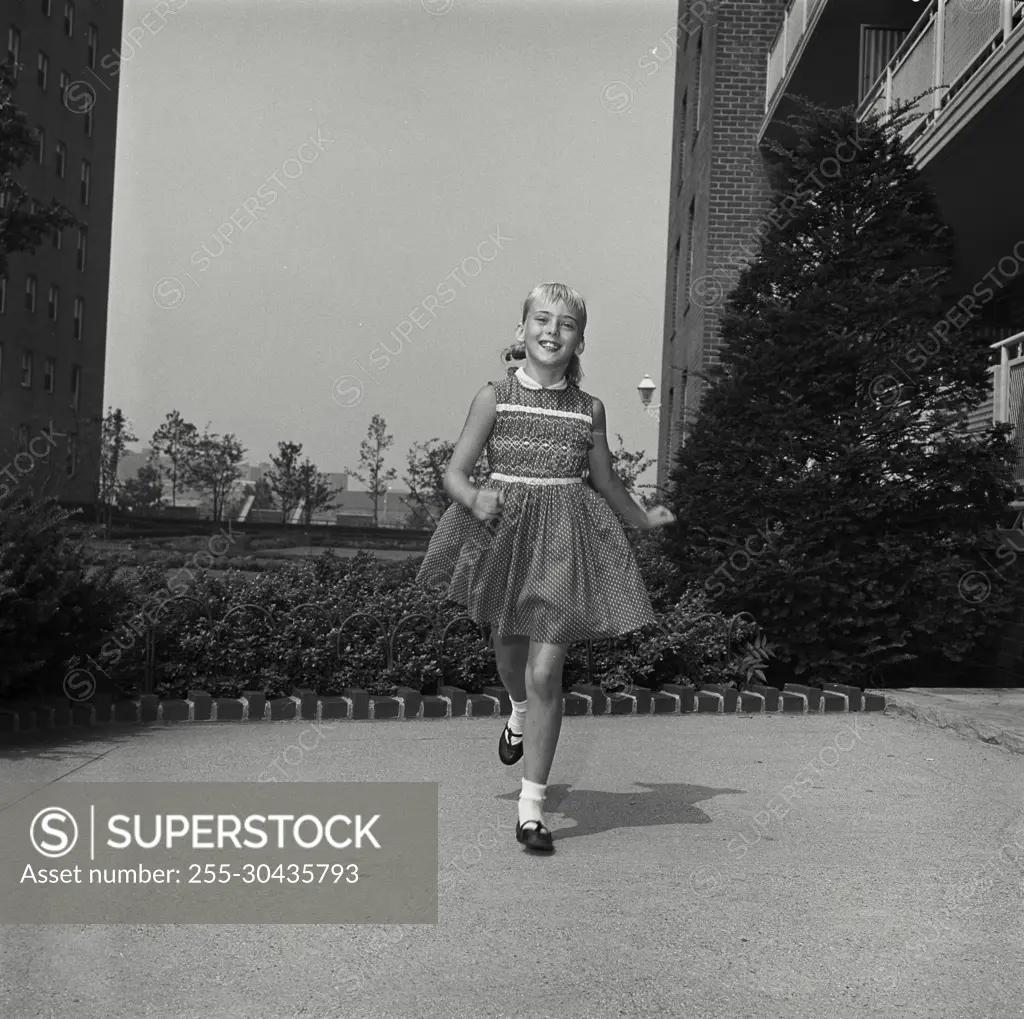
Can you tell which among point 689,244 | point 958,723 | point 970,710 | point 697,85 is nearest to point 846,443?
point 970,710

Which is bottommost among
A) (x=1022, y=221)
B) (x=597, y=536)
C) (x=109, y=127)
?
(x=597, y=536)

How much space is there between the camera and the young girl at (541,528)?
4426 millimetres

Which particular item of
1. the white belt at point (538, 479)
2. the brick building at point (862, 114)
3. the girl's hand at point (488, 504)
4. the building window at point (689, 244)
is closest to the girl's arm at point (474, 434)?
the white belt at point (538, 479)

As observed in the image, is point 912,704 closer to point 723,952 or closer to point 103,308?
point 723,952

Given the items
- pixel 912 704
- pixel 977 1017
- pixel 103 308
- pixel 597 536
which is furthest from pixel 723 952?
pixel 103 308

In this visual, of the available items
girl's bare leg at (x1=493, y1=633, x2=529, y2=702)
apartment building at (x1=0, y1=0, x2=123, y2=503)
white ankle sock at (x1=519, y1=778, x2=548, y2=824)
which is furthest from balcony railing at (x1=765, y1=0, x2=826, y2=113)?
apartment building at (x1=0, y1=0, x2=123, y2=503)

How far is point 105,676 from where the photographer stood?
22.6 ft

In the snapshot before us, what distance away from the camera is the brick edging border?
6602 mm

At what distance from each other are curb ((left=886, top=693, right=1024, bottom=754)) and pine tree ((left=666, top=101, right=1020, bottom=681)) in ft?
2.00

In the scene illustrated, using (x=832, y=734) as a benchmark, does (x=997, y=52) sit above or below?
above

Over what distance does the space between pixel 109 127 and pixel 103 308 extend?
7576 mm

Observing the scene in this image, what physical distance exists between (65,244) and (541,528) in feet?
157

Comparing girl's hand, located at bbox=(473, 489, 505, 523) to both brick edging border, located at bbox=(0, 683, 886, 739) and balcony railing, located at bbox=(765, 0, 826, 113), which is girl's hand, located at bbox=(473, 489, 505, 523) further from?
balcony railing, located at bbox=(765, 0, 826, 113)

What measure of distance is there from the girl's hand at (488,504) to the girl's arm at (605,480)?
0.56 m
